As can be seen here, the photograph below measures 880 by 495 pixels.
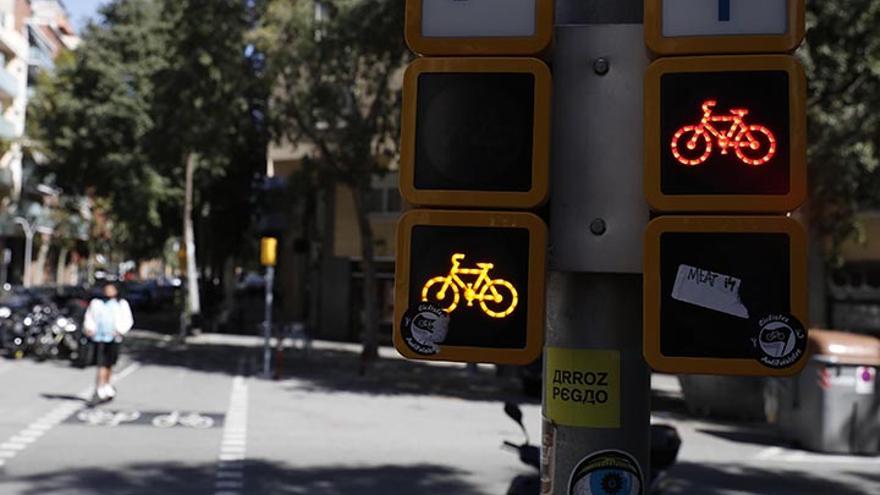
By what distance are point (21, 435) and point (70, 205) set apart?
35.0 m

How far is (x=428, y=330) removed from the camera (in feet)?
7.59

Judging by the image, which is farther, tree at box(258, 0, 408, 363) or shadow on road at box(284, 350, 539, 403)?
tree at box(258, 0, 408, 363)

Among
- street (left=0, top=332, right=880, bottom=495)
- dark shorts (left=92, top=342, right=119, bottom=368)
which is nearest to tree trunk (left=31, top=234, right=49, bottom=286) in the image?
street (left=0, top=332, right=880, bottom=495)

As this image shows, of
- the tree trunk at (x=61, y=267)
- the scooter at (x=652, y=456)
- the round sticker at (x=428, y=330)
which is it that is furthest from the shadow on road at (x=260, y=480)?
the tree trunk at (x=61, y=267)

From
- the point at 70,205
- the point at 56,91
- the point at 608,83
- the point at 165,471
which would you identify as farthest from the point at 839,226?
the point at 70,205

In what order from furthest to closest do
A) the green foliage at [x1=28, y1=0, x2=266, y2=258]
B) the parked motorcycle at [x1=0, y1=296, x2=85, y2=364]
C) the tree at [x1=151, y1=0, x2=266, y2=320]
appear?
1. the green foliage at [x1=28, y1=0, x2=266, y2=258]
2. the tree at [x1=151, y1=0, x2=266, y2=320]
3. the parked motorcycle at [x1=0, y1=296, x2=85, y2=364]

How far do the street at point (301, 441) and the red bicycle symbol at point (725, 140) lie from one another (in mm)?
6671

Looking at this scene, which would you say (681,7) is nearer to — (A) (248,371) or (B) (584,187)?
(B) (584,187)

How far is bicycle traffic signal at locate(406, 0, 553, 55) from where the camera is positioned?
2.43 metres

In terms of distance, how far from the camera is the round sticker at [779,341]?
7.06ft

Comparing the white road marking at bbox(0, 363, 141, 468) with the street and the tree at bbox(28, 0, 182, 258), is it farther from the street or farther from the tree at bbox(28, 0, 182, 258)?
the tree at bbox(28, 0, 182, 258)

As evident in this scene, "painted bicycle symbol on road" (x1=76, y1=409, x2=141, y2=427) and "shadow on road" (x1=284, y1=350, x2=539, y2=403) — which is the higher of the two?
"painted bicycle symbol on road" (x1=76, y1=409, x2=141, y2=427)

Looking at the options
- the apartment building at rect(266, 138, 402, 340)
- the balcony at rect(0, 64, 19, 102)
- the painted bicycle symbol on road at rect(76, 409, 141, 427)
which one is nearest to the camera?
the painted bicycle symbol on road at rect(76, 409, 141, 427)

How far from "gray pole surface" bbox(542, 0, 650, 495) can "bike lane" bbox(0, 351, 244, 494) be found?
252 inches
